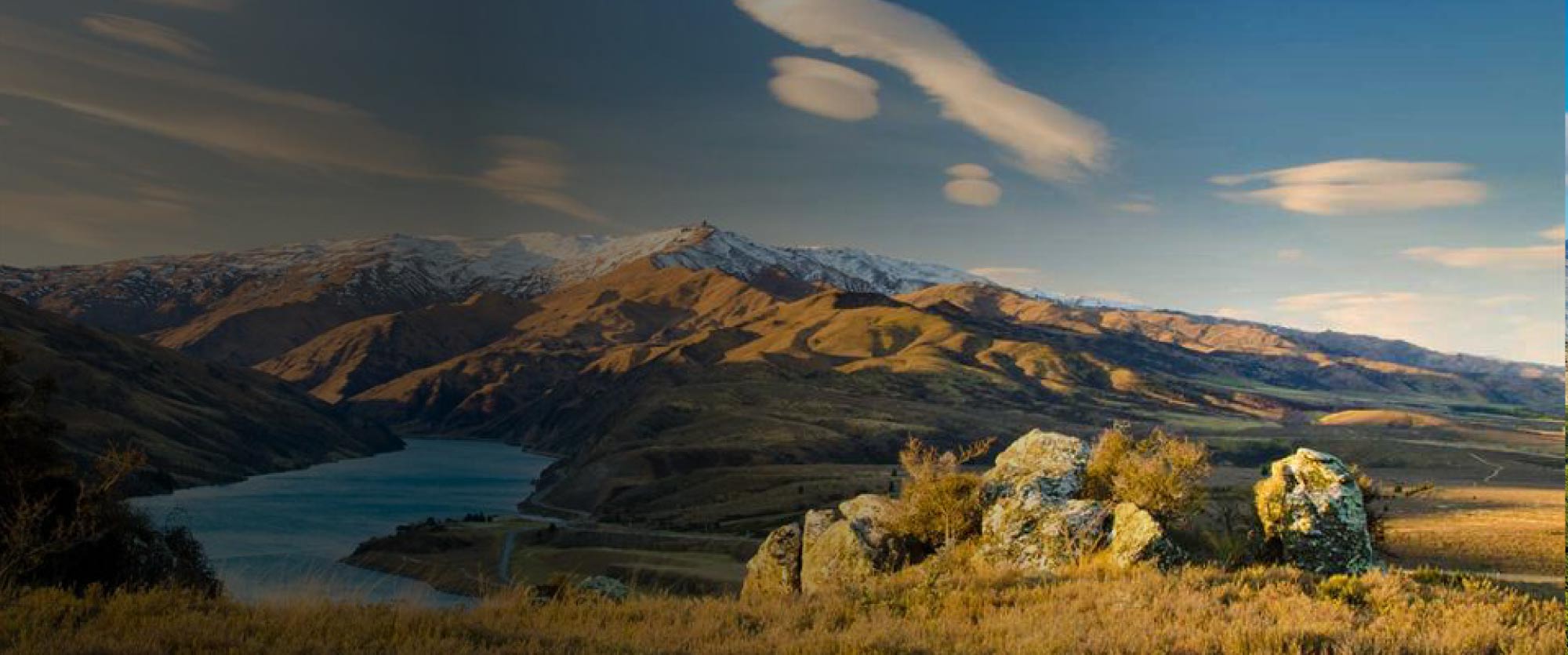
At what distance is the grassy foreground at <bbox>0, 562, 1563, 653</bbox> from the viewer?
12.1 m

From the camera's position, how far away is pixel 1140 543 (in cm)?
2000

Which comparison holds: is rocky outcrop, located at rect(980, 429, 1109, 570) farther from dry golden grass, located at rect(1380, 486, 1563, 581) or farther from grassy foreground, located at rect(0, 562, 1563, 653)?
dry golden grass, located at rect(1380, 486, 1563, 581)

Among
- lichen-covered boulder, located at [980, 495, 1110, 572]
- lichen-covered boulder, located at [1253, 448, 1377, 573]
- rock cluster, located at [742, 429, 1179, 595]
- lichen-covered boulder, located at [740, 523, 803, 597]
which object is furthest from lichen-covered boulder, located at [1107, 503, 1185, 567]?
lichen-covered boulder, located at [740, 523, 803, 597]

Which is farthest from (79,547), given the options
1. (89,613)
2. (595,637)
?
(595,637)

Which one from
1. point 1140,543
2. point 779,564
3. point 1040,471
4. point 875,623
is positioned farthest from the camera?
point 779,564

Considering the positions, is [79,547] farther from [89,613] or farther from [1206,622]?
[1206,622]

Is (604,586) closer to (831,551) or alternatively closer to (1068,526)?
(831,551)

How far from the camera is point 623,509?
176625mm

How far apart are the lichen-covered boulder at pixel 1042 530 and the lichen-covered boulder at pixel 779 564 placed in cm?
721

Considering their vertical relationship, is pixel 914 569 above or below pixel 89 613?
below

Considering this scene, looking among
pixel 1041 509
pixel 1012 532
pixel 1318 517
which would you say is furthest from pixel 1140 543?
pixel 1318 517

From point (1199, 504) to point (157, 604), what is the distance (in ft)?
76.3

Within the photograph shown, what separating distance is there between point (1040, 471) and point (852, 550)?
589cm

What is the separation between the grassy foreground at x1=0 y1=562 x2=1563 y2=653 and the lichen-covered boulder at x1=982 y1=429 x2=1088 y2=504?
23.7ft
